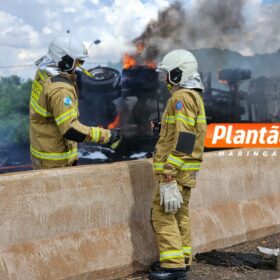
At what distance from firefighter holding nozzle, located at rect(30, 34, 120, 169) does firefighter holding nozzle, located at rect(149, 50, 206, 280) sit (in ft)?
1.99

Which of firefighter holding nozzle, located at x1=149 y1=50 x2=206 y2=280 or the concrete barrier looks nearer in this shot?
the concrete barrier

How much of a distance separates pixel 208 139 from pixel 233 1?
10.7 metres

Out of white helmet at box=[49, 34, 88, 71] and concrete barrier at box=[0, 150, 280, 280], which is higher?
white helmet at box=[49, 34, 88, 71]

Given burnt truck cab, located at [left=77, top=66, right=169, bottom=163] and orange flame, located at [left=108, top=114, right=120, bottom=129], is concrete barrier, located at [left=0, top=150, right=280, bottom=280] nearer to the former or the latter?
burnt truck cab, located at [left=77, top=66, right=169, bottom=163]

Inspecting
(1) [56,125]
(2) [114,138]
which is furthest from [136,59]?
(1) [56,125]

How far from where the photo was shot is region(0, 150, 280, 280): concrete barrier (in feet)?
12.4

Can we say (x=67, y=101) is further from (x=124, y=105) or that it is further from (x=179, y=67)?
(x=124, y=105)

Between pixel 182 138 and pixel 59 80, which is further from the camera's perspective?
pixel 59 80

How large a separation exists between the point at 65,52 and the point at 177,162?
1.33 meters

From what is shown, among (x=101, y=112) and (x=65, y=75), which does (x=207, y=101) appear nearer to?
(x=101, y=112)

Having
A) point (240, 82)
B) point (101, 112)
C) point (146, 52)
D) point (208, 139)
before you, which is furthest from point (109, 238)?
point (240, 82)

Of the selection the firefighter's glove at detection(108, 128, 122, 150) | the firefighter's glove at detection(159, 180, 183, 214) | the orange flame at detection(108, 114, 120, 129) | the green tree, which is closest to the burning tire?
the orange flame at detection(108, 114, 120, 129)

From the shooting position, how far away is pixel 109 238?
4.28 m

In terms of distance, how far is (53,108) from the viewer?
4.30 m
